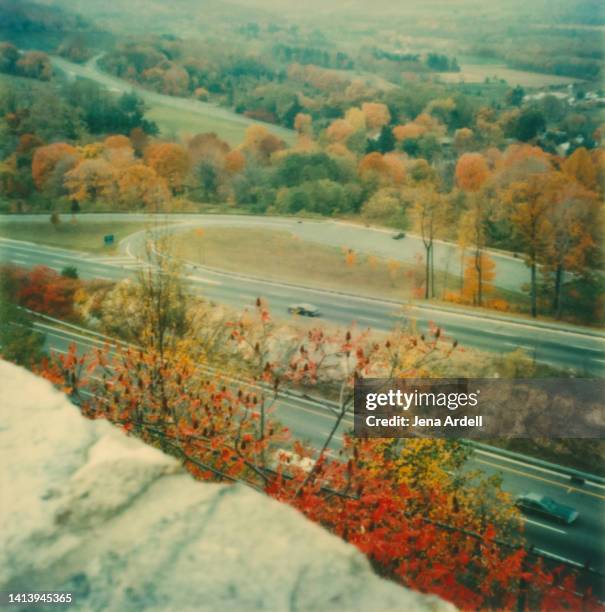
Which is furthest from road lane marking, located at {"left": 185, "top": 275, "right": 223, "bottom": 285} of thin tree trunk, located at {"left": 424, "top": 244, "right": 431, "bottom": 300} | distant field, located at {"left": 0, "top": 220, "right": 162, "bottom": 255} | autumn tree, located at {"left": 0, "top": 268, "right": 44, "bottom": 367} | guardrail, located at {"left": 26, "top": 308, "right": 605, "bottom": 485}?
thin tree trunk, located at {"left": 424, "top": 244, "right": 431, "bottom": 300}

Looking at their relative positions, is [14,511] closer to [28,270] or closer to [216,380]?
[216,380]

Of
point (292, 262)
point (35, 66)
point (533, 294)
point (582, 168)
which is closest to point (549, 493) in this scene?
point (533, 294)

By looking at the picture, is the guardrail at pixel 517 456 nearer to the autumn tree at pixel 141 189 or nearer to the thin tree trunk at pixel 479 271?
the thin tree trunk at pixel 479 271

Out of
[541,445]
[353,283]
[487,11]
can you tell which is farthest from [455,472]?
[487,11]

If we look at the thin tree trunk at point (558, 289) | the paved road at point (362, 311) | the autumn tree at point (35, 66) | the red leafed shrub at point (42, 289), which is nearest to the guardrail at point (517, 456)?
the paved road at point (362, 311)

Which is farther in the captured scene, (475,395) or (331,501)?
(475,395)

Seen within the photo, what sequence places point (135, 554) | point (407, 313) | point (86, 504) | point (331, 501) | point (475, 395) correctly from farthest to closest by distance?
point (407, 313), point (475, 395), point (331, 501), point (86, 504), point (135, 554)

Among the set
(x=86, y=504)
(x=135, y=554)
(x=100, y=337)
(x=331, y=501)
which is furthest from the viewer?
(x=100, y=337)
